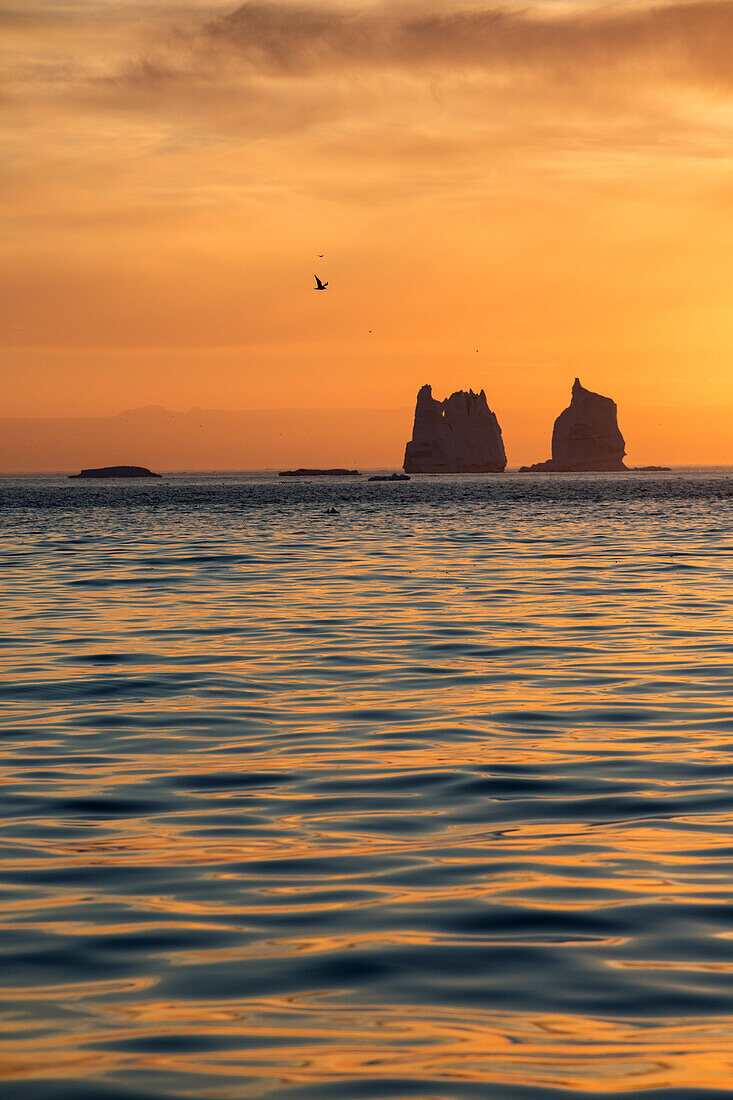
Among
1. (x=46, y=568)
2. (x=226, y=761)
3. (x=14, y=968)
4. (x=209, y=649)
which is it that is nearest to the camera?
(x=14, y=968)

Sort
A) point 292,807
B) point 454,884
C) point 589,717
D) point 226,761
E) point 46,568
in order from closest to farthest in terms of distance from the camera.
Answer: point 454,884
point 292,807
point 226,761
point 589,717
point 46,568

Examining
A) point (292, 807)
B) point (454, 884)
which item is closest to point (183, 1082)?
point (454, 884)

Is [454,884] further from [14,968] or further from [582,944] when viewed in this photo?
[14,968]

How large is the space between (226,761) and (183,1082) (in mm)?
7103

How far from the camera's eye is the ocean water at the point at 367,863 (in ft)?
19.9

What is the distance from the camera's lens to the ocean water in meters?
6.06

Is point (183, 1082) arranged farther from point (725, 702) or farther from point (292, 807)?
point (725, 702)

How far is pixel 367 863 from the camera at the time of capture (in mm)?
9195

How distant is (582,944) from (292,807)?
3.84 meters

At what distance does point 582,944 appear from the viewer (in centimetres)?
746

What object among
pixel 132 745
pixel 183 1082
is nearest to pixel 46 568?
pixel 132 745

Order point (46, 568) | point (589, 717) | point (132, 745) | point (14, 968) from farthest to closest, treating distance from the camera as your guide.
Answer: point (46, 568) → point (589, 717) → point (132, 745) → point (14, 968)

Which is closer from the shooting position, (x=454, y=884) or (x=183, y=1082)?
(x=183, y=1082)

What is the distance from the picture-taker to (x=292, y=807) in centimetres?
1088
